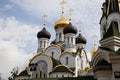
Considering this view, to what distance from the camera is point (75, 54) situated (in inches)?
1253

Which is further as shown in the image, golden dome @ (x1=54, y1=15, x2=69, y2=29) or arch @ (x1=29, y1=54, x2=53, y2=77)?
golden dome @ (x1=54, y1=15, x2=69, y2=29)

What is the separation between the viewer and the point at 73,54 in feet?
104

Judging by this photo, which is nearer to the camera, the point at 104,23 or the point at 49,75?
the point at 104,23

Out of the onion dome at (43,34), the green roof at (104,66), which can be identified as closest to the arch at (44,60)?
the onion dome at (43,34)

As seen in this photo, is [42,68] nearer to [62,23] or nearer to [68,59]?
[68,59]

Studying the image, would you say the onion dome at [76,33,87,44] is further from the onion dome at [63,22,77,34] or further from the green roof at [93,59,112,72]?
the green roof at [93,59,112,72]

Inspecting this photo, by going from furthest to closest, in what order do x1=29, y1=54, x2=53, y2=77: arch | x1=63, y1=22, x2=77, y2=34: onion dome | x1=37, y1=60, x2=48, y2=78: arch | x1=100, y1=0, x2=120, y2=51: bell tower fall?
x1=63, y1=22, x2=77, y2=34: onion dome, x1=37, y1=60, x2=48, y2=78: arch, x1=29, y1=54, x2=53, y2=77: arch, x1=100, y1=0, x2=120, y2=51: bell tower

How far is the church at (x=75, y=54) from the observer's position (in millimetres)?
16938

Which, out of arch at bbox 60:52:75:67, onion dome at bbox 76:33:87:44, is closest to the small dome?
arch at bbox 60:52:75:67

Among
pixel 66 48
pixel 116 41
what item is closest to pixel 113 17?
pixel 116 41

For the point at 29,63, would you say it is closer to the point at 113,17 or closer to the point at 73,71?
the point at 73,71

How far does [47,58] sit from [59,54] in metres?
3.27

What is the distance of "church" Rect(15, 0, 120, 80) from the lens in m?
16.9

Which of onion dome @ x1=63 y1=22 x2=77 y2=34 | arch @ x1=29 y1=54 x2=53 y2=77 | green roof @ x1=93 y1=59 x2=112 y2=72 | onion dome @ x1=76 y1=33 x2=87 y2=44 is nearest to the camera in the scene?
green roof @ x1=93 y1=59 x2=112 y2=72
